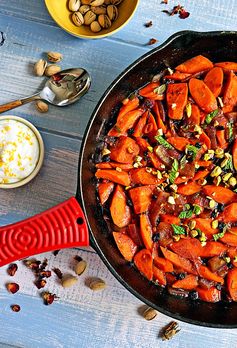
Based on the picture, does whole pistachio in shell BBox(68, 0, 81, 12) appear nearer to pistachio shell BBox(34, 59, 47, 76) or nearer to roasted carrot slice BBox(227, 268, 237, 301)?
pistachio shell BBox(34, 59, 47, 76)

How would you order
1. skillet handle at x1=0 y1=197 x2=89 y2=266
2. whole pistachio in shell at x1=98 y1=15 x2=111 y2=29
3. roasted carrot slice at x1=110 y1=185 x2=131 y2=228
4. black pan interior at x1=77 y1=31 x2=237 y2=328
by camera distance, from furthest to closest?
whole pistachio in shell at x1=98 y1=15 x2=111 y2=29 < roasted carrot slice at x1=110 y1=185 x2=131 y2=228 < black pan interior at x1=77 y1=31 x2=237 y2=328 < skillet handle at x1=0 y1=197 x2=89 y2=266

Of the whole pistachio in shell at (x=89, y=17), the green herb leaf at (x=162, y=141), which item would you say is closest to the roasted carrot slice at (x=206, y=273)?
the green herb leaf at (x=162, y=141)

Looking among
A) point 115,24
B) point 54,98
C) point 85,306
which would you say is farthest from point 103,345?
point 115,24

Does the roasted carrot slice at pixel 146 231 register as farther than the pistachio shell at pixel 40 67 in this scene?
No

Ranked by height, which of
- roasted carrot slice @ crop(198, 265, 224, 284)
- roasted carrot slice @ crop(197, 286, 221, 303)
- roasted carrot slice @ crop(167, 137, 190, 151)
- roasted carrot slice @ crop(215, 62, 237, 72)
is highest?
roasted carrot slice @ crop(215, 62, 237, 72)

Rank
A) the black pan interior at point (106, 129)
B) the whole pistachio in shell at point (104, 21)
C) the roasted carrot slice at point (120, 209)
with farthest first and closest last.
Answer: the whole pistachio in shell at point (104, 21) → the roasted carrot slice at point (120, 209) → the black pan interior at point (106, 129)

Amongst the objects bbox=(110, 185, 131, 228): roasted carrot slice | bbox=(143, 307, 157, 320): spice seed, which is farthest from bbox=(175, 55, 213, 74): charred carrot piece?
bbox=(143, 307, 157, 320): spice seed

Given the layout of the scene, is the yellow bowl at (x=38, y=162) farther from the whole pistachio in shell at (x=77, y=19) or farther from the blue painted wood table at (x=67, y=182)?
the whole pistachio in shell at (x=77, y=19)
